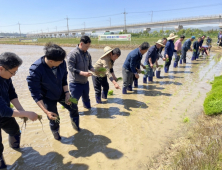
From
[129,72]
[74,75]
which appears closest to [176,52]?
[129,72]

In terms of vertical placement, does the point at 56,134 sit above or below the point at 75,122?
below

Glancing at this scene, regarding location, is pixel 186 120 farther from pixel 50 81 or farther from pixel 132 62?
pixel 50 81

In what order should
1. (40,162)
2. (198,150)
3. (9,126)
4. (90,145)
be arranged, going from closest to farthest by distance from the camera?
(198,150) < (9,126) < (40,162) < (90,145)

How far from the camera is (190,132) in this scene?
3236mm

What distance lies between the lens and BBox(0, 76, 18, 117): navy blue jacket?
1954 millimetres

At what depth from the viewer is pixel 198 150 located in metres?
2.28

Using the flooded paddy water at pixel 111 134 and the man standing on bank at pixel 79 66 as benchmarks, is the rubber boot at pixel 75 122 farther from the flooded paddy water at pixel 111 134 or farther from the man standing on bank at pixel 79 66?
the man standing on bank at pixel 79 66

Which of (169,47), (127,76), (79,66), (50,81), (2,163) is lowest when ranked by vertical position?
(2,163)

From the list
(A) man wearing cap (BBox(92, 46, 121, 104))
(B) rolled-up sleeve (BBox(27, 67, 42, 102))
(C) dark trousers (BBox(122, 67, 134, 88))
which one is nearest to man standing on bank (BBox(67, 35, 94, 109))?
(A) man wearing cap (BBox(92, 46, 121, 104))

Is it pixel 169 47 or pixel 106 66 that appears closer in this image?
pixel 106 66

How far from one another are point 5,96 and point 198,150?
9.20 feet

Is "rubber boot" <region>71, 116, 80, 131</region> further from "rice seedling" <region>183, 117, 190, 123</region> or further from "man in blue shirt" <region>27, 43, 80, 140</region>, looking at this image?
"rice seedling" <region>183, 117, 190, 123</region>

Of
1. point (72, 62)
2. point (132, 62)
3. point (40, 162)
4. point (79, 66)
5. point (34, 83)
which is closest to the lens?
point (34, 83)

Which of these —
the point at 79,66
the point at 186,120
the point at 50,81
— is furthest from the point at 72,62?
the point at 186,120
